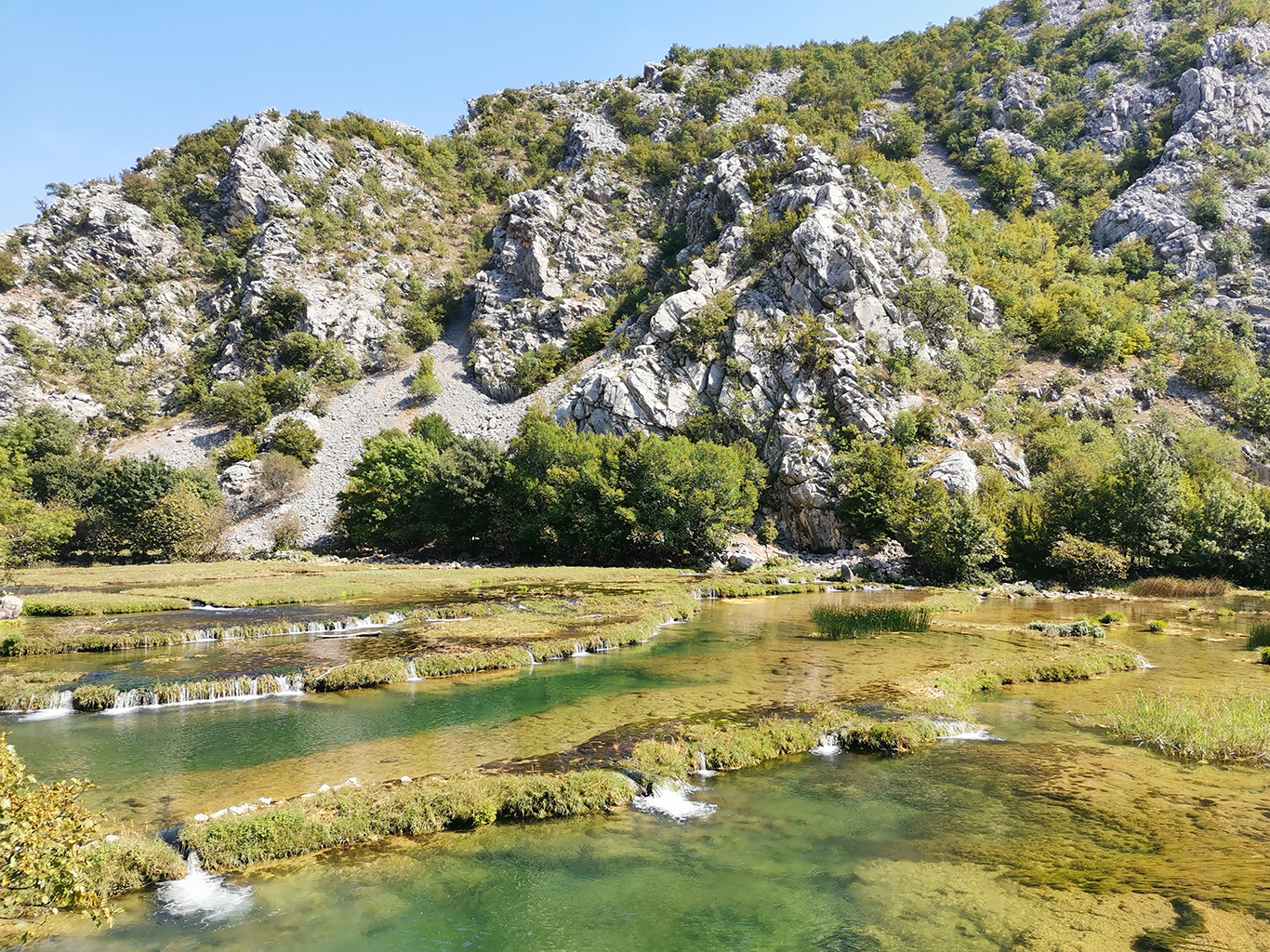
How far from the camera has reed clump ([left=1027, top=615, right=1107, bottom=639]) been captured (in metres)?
32.5

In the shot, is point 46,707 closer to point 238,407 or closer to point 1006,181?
point 238,407

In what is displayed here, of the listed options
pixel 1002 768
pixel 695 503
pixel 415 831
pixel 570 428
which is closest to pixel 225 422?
Answer: pixel 570 428

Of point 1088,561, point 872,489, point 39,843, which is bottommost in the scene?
point 1088,561

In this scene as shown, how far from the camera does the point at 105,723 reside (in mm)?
20172

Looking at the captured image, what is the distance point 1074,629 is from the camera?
33438 millimetres

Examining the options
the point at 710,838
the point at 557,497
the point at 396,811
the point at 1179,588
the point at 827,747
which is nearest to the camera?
the point at 710,838

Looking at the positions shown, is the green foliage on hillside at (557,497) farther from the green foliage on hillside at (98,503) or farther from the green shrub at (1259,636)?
the green shrub at (1259,636)

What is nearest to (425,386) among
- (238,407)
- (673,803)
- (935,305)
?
(238,407)

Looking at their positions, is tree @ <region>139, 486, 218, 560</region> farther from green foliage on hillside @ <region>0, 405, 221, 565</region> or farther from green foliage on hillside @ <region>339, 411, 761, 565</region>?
green foliage on hillside @ <region>339, 411, 761, 565</region>

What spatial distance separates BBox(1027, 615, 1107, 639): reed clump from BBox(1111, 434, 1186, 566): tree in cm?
2639

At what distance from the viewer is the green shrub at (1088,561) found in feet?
174

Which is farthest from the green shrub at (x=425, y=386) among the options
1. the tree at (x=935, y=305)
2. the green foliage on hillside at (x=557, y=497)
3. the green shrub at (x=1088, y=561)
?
the green shrub at (x=1088, y=561)

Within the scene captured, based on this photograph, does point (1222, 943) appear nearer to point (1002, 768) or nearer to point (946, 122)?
point (1002, 768)

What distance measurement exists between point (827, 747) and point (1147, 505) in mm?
52062
